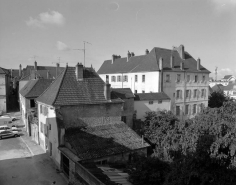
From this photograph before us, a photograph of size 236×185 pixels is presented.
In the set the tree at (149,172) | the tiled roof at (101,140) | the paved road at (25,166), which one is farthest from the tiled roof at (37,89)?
the tree at (149,172)

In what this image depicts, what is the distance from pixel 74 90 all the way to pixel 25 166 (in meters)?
8.27

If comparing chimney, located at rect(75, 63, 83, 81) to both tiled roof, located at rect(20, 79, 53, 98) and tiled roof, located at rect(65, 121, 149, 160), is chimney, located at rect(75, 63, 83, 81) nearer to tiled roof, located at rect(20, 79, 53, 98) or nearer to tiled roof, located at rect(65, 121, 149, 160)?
tiled roof, located at rect(65, 121, 149, 160)

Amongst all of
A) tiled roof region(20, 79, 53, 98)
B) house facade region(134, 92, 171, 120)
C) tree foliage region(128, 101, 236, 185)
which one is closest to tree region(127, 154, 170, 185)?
tree foliage region(128, 101, 236, 185)

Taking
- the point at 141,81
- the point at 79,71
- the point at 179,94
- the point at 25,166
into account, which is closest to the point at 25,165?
the point at 25,166

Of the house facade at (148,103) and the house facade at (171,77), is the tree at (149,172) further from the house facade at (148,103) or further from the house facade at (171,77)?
the house facade at (171,77)

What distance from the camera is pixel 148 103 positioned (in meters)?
27.8

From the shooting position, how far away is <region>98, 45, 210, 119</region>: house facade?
3399 cm

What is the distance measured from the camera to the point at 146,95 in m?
28.2

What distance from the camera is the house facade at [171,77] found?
112 ft

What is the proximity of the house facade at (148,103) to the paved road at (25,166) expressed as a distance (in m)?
12.3

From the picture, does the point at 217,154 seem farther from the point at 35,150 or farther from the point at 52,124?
the point at 35,150

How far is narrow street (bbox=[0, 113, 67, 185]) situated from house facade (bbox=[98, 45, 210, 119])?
19.9 m

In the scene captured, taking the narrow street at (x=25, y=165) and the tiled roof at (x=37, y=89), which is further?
the tiled roof at (x=37, y=89)

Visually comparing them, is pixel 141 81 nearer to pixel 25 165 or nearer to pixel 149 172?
pixel 25 165
